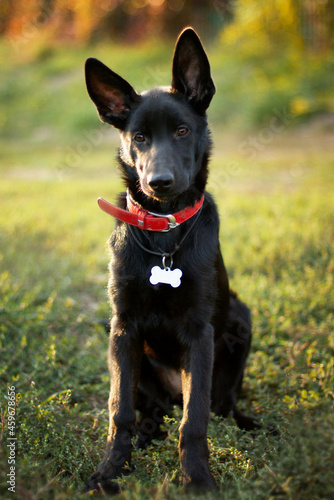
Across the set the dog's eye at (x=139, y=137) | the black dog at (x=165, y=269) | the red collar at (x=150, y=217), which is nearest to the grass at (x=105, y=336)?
the black dog at (x=165, y=269)

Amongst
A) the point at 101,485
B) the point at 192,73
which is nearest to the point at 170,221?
the point at 192,73

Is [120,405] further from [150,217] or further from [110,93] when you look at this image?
[110,93]

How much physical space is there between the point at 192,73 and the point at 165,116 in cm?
31

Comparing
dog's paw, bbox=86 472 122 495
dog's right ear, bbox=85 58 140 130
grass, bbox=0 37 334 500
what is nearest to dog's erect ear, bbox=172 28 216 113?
dog's right ear, bbox=85 58 140 130

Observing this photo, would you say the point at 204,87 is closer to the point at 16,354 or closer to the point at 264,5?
the point at 16,354

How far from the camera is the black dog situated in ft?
7.29

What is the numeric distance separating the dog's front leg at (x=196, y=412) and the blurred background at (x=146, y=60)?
5.09 m

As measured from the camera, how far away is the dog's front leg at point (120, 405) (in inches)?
83.7

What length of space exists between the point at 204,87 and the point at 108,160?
9231 millimetres

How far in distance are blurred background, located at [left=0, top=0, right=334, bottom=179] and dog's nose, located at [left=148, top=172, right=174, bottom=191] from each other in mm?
4647

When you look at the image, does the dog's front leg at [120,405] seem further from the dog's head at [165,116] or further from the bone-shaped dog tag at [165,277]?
the dog's head at [165,116]

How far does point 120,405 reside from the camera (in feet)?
7.41

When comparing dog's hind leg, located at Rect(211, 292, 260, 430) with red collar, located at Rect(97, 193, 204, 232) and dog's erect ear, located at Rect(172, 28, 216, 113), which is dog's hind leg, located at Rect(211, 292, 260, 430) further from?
dog's erect ear, located at Rect(172, 28, 216, 113)

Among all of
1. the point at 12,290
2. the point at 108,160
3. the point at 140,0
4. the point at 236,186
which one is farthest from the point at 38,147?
the point at 12,290
